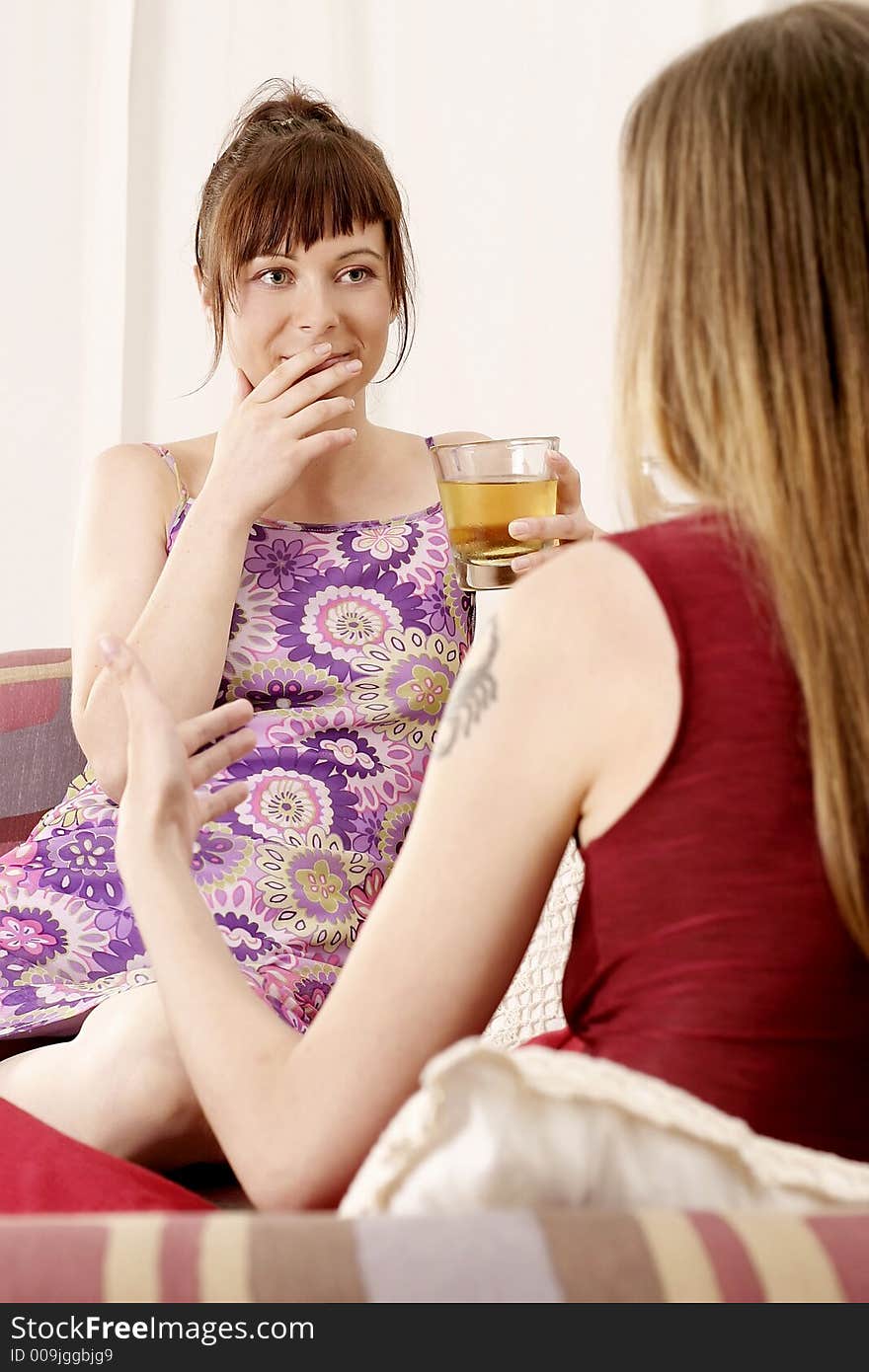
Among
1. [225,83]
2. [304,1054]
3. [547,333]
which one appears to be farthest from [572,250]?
[304,1054]

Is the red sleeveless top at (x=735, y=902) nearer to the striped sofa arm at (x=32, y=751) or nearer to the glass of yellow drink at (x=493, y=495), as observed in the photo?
the glass of yellow drink at (x=493, y=495)

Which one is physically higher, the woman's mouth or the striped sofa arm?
the woman's mouth

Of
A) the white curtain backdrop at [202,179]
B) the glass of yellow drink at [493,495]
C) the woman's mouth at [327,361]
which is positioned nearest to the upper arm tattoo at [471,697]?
the glass of yellow drink at [493,495]

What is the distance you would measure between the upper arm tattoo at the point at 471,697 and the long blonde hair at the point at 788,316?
15 cm

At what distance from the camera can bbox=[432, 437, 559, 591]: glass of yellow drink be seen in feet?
4.72

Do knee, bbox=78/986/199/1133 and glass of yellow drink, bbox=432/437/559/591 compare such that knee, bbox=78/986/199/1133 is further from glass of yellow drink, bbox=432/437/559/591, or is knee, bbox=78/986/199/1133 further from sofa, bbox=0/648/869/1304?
sofa, bbox=0/648/869/1304

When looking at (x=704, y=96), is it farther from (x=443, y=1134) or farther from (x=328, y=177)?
(x=328, y=177)

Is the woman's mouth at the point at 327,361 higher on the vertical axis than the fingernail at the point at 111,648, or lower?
higher

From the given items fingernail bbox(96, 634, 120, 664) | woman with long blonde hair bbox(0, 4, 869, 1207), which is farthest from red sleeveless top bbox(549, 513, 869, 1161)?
fingernail bbox(96, 634, 120, 664)

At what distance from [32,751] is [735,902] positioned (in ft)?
4.83

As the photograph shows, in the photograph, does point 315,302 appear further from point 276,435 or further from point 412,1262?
point 412,1262

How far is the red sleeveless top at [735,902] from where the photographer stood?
0.75 meters

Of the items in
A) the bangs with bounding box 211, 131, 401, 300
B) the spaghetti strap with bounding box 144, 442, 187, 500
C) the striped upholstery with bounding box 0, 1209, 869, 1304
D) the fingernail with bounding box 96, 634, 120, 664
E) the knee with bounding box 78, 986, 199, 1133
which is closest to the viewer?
the striped upholstery with bounding box 0, 1209, 869, 1304

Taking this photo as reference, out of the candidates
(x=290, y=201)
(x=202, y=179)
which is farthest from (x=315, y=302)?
(x=202, y=179)
